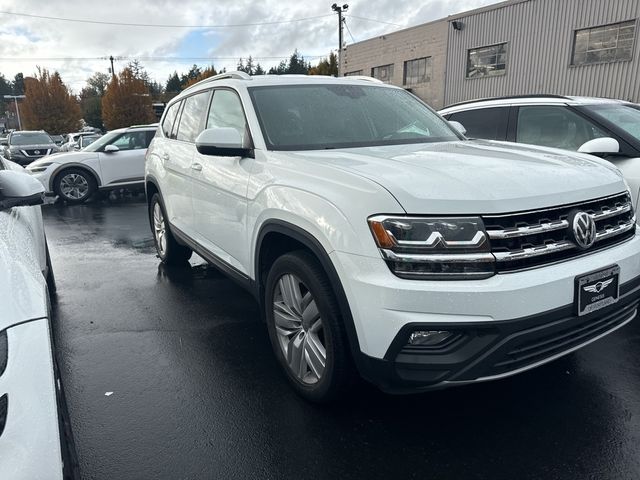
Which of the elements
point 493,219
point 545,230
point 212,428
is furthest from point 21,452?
point 545,230

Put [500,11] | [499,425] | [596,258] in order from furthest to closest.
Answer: [500,11] < [499,425] < [596,258]

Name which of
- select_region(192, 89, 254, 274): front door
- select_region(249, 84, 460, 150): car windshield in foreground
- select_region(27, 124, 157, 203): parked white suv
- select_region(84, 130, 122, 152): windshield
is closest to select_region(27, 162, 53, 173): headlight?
select_region(27, 124, 157, 203): parked white suv

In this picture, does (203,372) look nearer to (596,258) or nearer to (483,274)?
(483,274)

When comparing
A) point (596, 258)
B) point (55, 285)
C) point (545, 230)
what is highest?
point (545, 230)

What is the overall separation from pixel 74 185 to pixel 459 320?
1117 centimetres

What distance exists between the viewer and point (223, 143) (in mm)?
3148

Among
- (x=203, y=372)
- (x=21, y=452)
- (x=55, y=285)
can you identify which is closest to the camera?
(x=21, y=452)

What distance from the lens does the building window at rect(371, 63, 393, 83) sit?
27.8 m

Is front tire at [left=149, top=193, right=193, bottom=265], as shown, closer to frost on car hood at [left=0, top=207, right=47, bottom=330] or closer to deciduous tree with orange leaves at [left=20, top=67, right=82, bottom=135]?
frost on car hood at [left=0, top=207, right=47, bottom=330]

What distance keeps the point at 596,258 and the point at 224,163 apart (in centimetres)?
238

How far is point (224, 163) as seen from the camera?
357 centimetres

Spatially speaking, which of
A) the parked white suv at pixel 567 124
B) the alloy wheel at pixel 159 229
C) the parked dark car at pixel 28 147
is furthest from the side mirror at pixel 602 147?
the parked dark car at pixel 28 147

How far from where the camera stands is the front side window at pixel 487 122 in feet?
17.9

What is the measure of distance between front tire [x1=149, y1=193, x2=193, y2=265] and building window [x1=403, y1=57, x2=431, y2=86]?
2202cm
